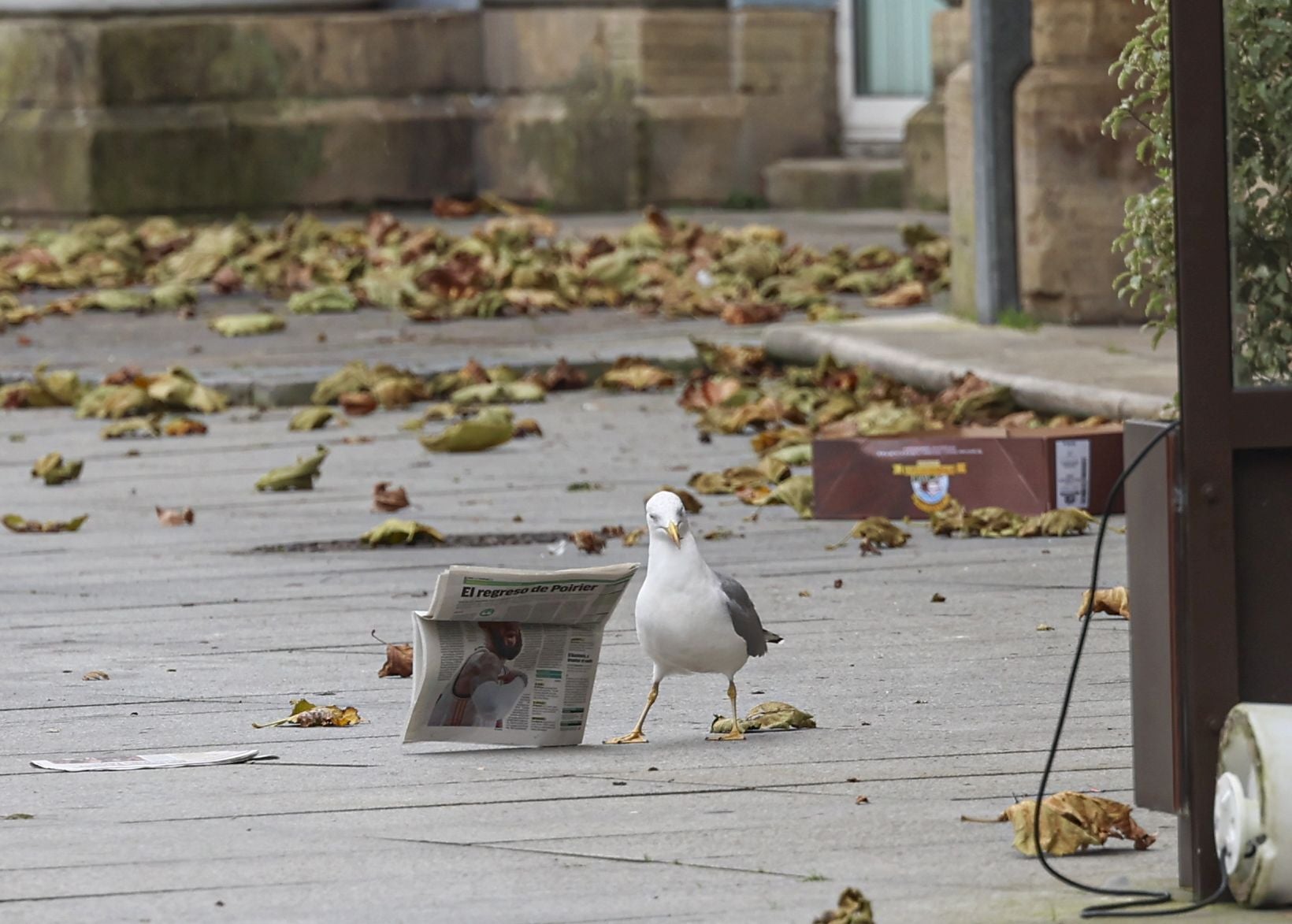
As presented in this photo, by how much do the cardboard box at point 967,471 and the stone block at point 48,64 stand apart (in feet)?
32.0

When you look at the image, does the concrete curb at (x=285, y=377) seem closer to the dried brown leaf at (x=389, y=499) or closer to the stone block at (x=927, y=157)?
the dried brown leaf at (x=389, y=499)

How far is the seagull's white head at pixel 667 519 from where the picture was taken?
12.4ft

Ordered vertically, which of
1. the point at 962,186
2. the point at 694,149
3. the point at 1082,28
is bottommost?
the point at 962,186

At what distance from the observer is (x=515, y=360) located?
9828mm

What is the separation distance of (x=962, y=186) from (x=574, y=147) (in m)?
6.49

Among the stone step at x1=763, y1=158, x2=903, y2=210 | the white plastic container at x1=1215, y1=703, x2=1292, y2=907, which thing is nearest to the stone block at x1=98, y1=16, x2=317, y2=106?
the stone step at x1=763, y1=158, x2=903, y2=210

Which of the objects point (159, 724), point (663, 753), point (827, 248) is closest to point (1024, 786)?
point (663, 753)

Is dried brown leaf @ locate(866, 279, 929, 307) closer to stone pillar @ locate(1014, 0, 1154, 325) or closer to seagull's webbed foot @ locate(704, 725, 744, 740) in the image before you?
stone pillar @ locate(1014, 0, 1154, 325)

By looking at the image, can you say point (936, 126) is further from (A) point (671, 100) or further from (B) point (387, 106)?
(B) point (387, 106)

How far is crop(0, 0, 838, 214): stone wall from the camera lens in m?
15.1

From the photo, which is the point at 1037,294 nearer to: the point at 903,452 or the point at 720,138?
the point at 903,452

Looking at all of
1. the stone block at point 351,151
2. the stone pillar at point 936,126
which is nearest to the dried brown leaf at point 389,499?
the stone pillar at point 936,126

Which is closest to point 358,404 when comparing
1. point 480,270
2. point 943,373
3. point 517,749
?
point 943,373

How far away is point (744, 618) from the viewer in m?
3.82
